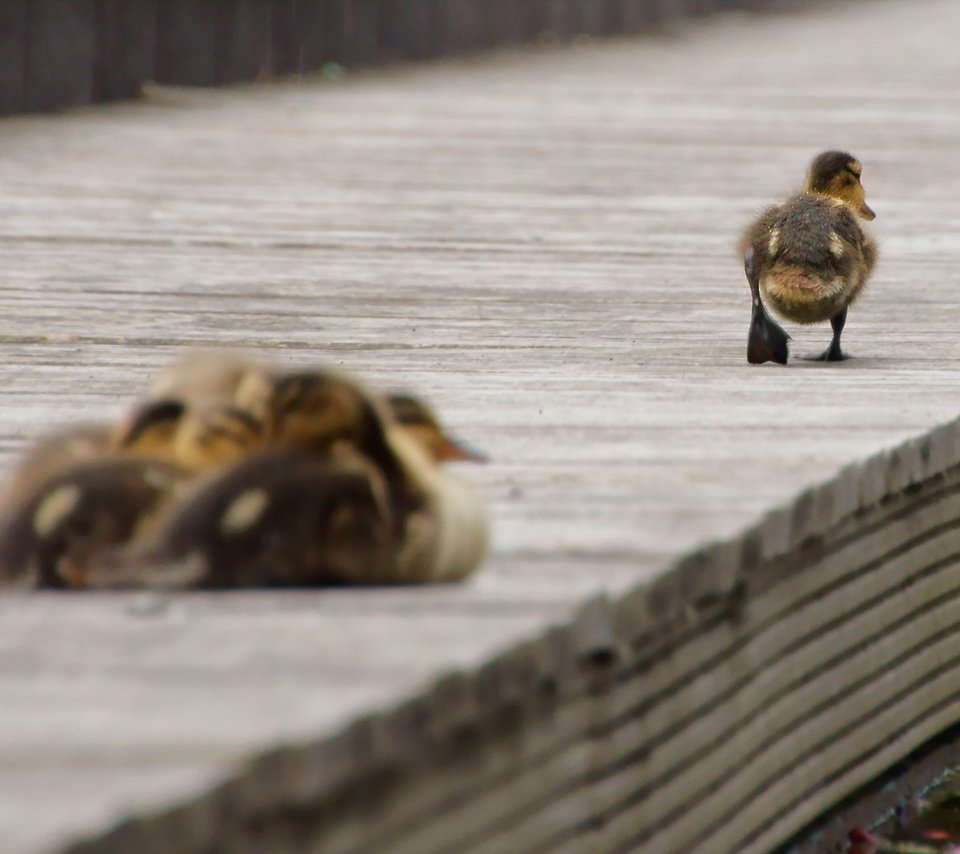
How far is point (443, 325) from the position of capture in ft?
21.5

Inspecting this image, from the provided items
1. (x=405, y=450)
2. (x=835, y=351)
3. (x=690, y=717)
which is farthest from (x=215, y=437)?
(x=835, y=351)

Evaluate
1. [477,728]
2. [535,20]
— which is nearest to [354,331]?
[477,728]

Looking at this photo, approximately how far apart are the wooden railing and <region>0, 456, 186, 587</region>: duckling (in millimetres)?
10437

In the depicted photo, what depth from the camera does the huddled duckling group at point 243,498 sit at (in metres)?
2.98

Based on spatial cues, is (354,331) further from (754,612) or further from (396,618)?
(396,618)

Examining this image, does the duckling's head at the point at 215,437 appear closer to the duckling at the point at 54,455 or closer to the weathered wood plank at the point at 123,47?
the duckling at the point at 54,455

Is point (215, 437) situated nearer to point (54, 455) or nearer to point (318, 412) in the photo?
point (318, 412)

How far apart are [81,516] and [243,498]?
0.92 ft

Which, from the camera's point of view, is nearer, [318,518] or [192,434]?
[318,518]

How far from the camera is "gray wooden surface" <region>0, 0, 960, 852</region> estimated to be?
8.75 ft

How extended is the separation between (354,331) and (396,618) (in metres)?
3.53

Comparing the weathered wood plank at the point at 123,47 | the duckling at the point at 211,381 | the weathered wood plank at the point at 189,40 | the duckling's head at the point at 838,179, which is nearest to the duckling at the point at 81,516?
the duckling at the point at 211,381

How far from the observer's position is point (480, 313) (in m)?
6.82

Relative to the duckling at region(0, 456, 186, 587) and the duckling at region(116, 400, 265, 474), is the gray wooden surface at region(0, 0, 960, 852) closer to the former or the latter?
the duckling at region(0, 456, 186, 587)
